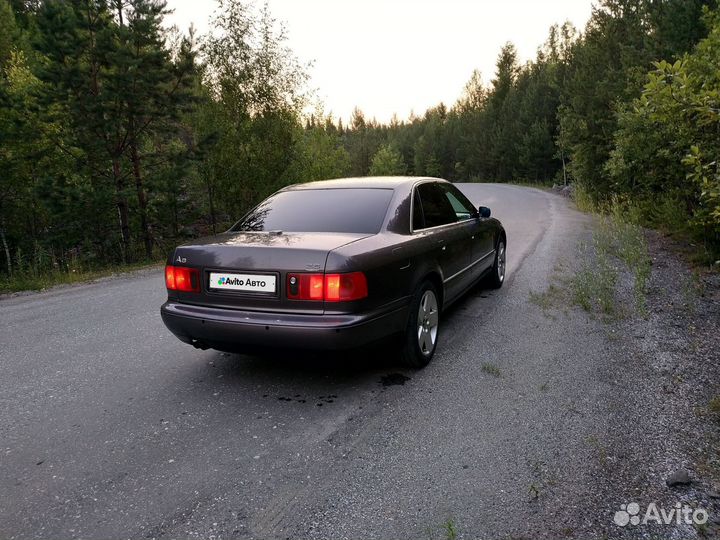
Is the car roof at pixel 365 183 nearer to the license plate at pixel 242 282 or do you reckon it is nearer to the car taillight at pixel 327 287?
the car taillight at pixel 327 287

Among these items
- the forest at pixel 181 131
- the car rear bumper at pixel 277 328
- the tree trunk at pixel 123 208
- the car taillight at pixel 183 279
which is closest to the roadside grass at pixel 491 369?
the car rear bumper at pixel 277 328

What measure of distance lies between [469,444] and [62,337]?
466 cm

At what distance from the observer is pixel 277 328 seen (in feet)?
10.6

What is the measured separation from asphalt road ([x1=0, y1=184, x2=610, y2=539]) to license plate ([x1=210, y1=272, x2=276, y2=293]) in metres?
0.53

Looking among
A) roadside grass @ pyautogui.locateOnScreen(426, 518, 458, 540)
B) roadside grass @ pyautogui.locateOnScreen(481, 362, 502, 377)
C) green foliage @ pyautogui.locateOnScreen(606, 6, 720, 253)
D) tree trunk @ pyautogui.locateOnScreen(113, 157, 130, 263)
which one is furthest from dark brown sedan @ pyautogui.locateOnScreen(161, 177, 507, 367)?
tree trunk @ pyautogui.locateOnScreen(113, 157, 130, 263)

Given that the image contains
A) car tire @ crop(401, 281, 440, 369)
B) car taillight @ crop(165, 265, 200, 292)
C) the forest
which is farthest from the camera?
the forest

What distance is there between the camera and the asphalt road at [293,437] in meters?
2.28

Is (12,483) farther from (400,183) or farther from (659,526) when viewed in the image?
(400,183)

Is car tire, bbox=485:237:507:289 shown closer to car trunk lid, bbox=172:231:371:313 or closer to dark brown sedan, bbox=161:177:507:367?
dark brown sedan, bbox=161:177:507:367

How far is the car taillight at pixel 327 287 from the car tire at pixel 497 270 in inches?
147

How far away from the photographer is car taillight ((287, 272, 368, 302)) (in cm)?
321

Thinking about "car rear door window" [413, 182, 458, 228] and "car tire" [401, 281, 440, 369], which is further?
"car rear door window" [413, 182, 458, 228]

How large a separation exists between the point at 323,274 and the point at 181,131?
42.8 feet

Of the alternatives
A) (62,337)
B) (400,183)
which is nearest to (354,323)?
(400,183)
